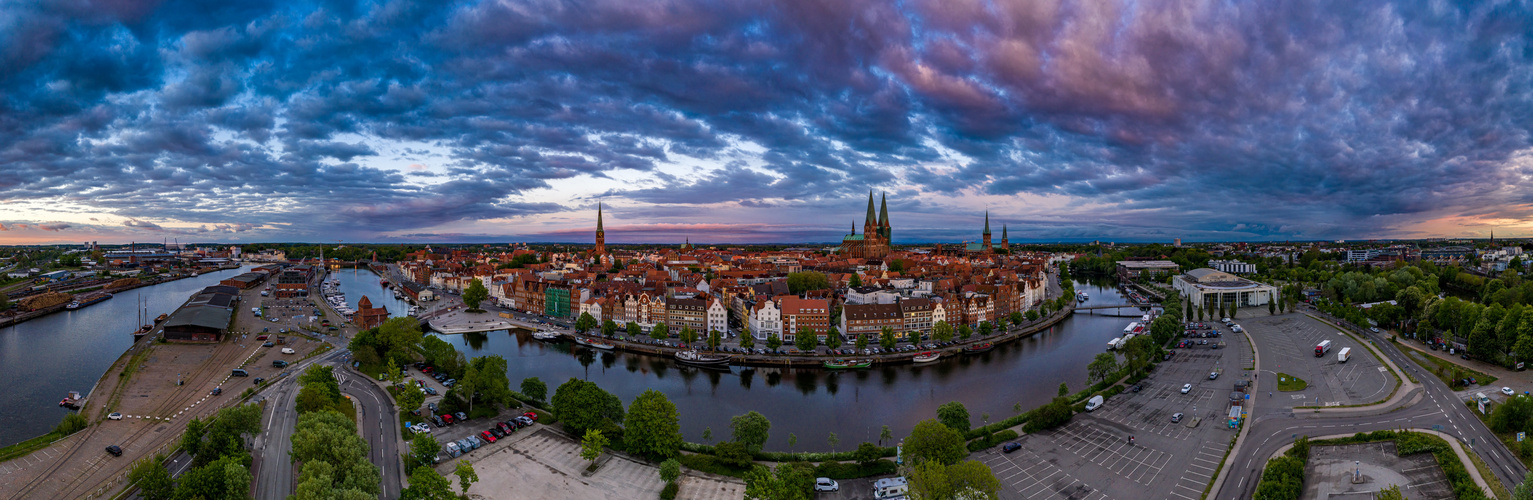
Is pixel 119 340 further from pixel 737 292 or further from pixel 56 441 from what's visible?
pixel 737 292

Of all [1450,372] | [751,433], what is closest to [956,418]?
[751,433]

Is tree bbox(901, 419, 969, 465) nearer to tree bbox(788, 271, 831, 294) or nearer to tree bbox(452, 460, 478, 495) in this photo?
tree bbox(452, 460, 478, 495)

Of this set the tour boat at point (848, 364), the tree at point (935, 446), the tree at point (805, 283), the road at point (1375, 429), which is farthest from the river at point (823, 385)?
the tree at point (805, 283)

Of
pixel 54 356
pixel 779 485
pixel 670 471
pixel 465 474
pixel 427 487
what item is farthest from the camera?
pixel 54 356

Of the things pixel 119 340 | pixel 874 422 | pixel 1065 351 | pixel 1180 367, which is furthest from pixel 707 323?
pixel 119 340

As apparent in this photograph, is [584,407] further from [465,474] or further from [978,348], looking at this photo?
[978,348]

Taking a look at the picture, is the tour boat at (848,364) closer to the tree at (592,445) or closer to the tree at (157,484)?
the tree at (592,445)

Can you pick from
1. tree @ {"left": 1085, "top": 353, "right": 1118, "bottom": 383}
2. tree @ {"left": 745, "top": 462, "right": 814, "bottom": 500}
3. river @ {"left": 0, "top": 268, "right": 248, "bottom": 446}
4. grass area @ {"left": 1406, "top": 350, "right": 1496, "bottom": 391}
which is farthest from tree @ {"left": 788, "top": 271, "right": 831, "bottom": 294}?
river @ {"left": 0, "top": 268, "right": 248, "bottom": 446}
